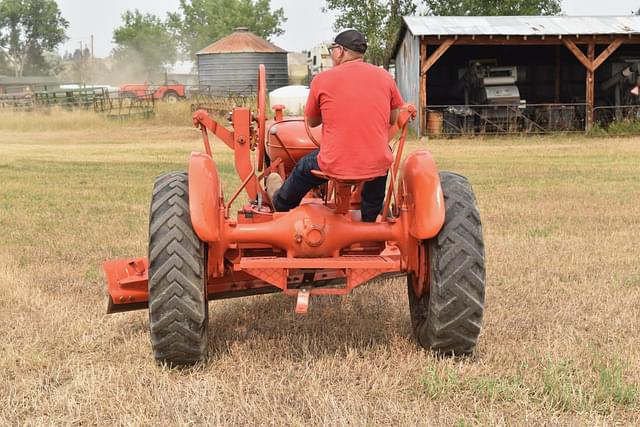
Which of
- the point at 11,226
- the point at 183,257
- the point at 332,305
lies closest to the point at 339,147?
the point at 183,257

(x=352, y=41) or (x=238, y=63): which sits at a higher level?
(x=238, y=63)

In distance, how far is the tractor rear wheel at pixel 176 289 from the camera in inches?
162

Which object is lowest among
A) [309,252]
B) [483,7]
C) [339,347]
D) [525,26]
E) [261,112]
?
[339,347]

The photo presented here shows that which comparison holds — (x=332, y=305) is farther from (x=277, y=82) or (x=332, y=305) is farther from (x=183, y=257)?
(x=277, y=82)

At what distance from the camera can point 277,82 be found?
47.0m

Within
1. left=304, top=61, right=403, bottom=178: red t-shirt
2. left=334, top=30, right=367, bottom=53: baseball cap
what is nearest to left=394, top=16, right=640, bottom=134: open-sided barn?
left=334, top=30, right=367, bottom=53: baseball cap

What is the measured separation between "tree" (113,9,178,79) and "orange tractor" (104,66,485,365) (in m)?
91.5

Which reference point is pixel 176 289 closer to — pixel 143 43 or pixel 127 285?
pixel 127 285

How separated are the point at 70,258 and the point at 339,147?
3.99 metres

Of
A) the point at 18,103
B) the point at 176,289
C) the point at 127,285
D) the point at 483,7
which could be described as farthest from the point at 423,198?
the point at 483,7

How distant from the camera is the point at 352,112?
158 inches

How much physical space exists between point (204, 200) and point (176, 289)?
18.7 inches

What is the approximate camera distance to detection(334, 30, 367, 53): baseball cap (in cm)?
412

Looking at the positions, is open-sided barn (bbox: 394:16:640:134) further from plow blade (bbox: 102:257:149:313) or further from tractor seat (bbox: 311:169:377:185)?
tractor seat (bbox: 311:169:377:185)
